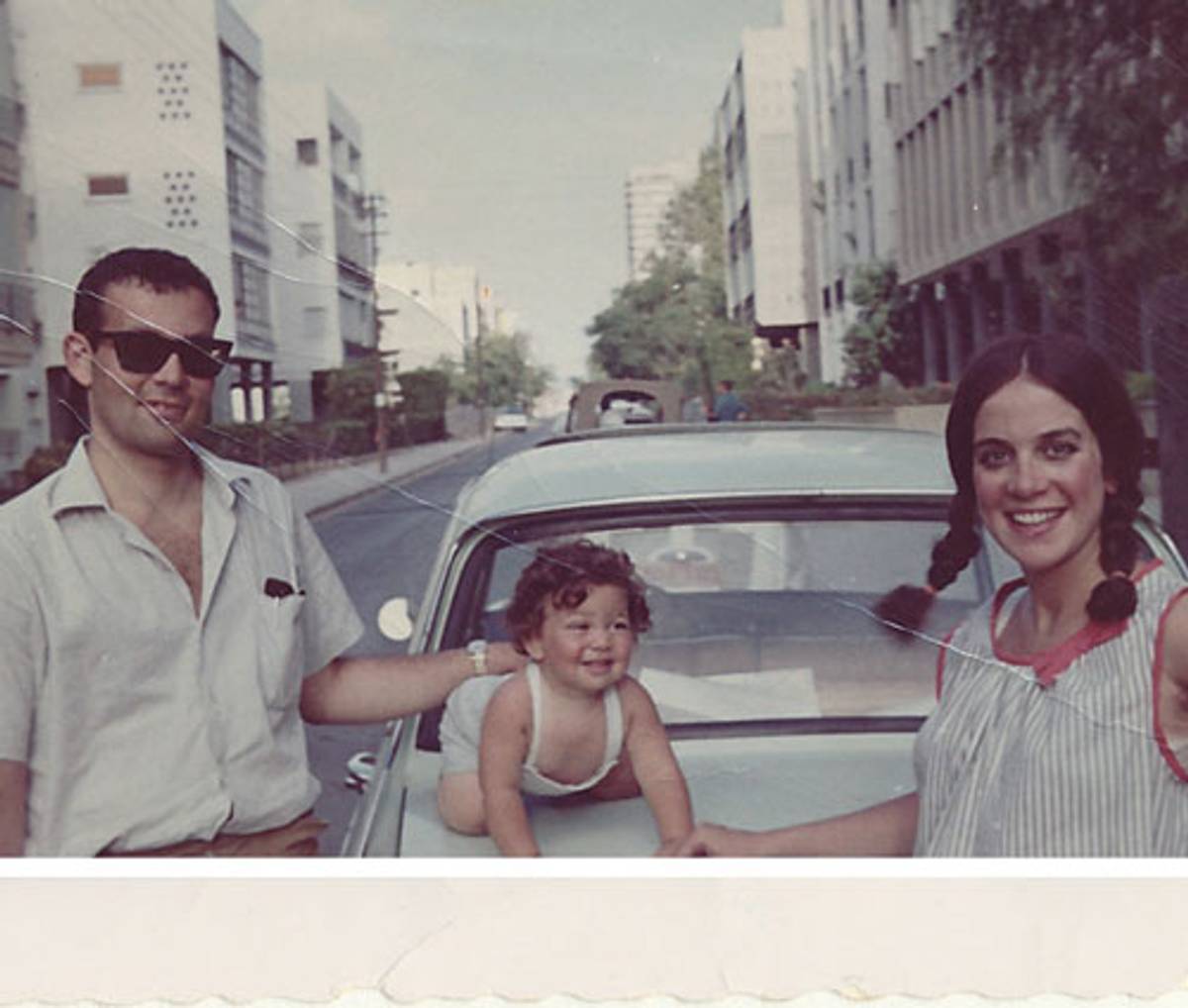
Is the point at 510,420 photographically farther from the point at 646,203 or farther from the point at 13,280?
the point at 13,280

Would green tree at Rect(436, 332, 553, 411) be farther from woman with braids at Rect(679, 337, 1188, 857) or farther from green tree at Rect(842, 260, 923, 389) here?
woman with braids at Rect(679, 337, 1188, 857)

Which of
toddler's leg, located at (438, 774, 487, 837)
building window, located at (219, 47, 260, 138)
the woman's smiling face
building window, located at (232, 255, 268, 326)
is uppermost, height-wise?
building window, located at (219, 47, 260, 138)

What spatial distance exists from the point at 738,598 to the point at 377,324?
2.20 ft

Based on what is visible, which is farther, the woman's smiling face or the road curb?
the road curb

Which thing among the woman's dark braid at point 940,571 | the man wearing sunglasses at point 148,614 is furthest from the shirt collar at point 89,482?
the woman's dark braid at point 940,571

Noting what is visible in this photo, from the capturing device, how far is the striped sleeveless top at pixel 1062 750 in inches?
85.7

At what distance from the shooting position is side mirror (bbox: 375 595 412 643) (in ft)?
9.16

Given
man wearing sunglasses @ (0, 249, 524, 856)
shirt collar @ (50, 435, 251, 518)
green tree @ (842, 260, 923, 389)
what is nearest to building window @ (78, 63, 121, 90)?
man wearing sunglasses @ (0, 249, 524, 856)

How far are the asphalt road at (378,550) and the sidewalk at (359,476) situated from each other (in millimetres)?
15

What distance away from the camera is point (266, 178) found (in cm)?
263

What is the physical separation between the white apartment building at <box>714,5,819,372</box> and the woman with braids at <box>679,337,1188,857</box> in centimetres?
38

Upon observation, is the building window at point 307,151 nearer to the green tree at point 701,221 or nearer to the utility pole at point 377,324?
the utility pole at point 377,324

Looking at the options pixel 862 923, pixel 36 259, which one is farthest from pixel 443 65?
pixel 862 923

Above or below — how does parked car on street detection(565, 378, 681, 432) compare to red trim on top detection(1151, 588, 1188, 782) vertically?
above
